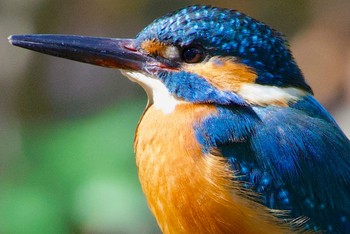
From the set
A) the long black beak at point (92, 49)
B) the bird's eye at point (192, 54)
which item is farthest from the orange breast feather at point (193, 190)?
the long black beak at point (92, 49)

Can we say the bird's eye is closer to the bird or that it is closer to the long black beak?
the bird

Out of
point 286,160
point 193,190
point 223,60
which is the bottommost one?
point 193,190

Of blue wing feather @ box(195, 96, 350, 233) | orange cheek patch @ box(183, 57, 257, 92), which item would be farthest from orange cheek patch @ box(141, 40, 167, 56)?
blue wing feather @ box(195, 96, 350, 233)

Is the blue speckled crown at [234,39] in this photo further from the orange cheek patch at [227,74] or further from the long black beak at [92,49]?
the long black beak at [92,49]

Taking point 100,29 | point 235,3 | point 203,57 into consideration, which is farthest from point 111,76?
point 203,57

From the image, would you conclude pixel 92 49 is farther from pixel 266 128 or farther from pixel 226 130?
pixel 266 128

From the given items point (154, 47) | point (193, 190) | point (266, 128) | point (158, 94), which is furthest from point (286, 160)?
point (154, 47)
